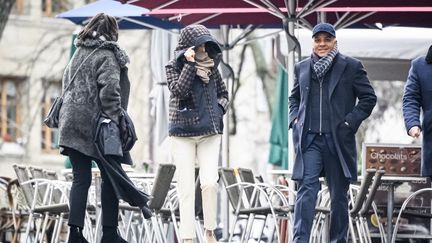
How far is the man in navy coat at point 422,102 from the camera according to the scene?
13.3m

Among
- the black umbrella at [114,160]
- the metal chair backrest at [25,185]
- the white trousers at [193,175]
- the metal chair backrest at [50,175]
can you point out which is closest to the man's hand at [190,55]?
the white trousers at [193,175]

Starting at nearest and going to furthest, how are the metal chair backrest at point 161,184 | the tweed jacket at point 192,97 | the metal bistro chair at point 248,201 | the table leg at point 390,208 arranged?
the tweed jacket at point 192,97 < the metal chair backrest at point 161,184 < the metal bistro chair at point 248,201 < the table leg at point 390,208

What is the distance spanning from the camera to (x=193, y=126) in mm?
13922

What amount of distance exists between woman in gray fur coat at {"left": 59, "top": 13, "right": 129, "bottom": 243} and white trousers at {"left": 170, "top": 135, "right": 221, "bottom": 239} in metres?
0.61

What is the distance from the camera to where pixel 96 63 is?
13.8 metres

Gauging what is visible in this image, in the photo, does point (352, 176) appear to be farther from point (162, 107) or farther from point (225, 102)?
point (162, 107)

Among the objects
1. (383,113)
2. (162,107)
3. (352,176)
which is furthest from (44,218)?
(383,113)

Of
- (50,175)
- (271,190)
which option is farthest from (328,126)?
(50,175)

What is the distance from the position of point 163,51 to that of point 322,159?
8131mm

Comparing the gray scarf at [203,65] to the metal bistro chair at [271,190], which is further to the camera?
the metal bistro chair at [271,190]

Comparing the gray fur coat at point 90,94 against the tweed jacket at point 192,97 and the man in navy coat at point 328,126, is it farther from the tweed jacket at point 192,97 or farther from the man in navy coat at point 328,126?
the man in navy coat at point 328,126

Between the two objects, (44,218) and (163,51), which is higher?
(163,51)

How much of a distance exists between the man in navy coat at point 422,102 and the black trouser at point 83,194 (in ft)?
8.34

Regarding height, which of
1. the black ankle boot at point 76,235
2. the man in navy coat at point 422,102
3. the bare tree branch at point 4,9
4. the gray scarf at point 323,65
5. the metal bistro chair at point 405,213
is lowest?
the black ankle boot at point 76,235
